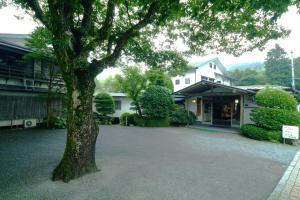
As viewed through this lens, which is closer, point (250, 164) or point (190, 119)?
point (250, 164)

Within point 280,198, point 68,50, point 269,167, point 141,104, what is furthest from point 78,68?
point 141,104

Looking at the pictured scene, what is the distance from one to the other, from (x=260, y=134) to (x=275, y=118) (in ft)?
3.91

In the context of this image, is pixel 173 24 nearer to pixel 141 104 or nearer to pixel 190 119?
pixel 141 104

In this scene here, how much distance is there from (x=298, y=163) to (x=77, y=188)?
7195 mm

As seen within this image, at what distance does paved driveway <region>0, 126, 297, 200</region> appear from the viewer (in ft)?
12.5

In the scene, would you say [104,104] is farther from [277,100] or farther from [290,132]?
[290,132]

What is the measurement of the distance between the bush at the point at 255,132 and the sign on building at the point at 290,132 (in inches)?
33.5

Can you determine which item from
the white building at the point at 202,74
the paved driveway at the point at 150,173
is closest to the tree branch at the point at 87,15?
the paved driveway at the point at 150,173

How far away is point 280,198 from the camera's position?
148 inches

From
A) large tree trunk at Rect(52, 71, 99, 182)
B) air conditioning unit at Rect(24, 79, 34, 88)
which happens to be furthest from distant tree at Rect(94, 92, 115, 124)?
large tree trunk at Rect(52, 71, 99, 182)

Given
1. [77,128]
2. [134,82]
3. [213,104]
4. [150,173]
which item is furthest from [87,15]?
[213,104]

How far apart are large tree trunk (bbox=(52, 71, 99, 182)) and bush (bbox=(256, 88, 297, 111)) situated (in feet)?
33.7

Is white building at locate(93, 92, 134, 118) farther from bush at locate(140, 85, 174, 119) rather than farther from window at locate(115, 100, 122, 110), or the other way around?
bush at locate(140, 85, 174, 119)

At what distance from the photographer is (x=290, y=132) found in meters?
9.23
